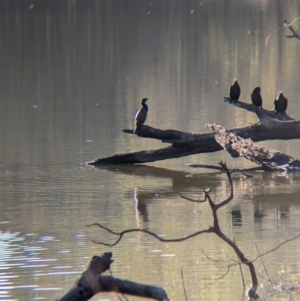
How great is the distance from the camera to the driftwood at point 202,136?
35.3 feet

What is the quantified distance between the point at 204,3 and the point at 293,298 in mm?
51548

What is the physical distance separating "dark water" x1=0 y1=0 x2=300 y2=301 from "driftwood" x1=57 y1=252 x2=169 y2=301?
1.16m

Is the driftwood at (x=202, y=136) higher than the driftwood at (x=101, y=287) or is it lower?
higher

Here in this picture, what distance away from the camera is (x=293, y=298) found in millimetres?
5152

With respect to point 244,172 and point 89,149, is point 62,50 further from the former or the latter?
point 244,172

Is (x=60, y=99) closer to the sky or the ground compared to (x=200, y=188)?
closer to the sky

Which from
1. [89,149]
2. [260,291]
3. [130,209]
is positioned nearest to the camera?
[260,291]

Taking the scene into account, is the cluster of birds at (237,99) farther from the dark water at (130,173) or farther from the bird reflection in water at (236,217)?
the bird reflection in water at (236,217)

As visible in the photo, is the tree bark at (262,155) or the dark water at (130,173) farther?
the tree bark at (262,155)

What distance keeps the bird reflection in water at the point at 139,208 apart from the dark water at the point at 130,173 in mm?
12

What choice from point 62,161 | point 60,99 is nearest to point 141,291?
point 62,161

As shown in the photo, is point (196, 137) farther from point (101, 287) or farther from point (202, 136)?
point (101, 287)

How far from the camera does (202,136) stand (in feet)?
36.9

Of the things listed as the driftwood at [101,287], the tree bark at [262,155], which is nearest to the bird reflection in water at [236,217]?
the tree bark at [262,155]
